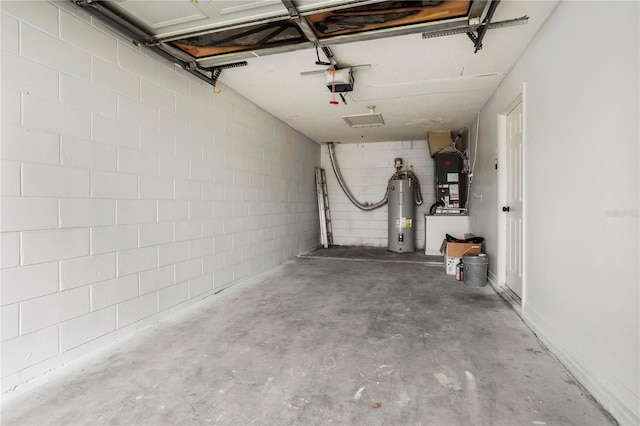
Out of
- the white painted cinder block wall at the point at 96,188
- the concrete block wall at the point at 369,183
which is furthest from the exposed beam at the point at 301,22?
the concrete block wall at the point at 369,183

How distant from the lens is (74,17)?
193 centimetres

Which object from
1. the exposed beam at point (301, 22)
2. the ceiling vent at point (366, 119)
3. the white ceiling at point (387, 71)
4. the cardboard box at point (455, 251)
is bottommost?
the cardboard box at point (455, 251)

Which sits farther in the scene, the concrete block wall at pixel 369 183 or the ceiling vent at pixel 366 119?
the concrete block wall at pixel 369 183

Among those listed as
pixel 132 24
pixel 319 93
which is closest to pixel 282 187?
pixel 319 93

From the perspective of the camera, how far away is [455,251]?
3.99 metres

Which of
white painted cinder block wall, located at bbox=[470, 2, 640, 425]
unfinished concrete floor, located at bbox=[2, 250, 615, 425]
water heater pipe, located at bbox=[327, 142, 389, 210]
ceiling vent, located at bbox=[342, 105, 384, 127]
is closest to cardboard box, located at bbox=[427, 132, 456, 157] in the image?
ceiling vent, located at bbox=[342, 105, 384, 127]

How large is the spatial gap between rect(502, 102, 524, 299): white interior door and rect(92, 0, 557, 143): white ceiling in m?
0.58

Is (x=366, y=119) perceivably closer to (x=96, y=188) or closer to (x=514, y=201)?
(x=514, y=201)

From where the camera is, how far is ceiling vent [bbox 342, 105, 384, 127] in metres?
4.53

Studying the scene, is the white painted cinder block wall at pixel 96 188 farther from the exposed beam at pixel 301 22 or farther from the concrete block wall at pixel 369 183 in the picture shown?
the concrete block wall at pixel 369 183

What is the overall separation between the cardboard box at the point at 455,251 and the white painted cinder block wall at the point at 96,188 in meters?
2.82

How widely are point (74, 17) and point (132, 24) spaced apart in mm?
325

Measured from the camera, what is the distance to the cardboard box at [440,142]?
223 inches

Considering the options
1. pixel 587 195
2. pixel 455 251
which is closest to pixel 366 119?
pixel 455 251
